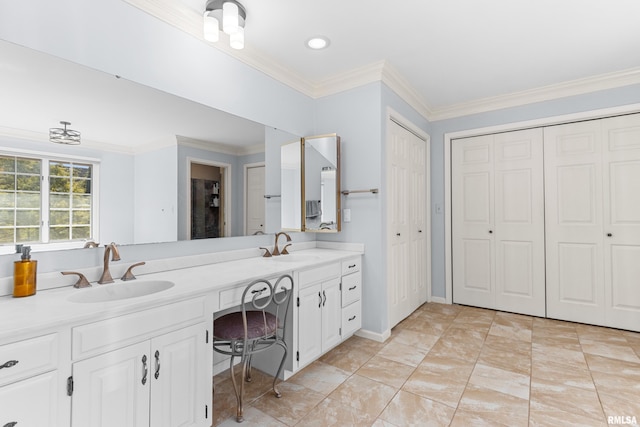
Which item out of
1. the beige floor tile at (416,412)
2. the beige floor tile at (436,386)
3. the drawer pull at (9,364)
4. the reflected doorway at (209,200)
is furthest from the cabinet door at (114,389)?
the beige floor tile at (436,386)

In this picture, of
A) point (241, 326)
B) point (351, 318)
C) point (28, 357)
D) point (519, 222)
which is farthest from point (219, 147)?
point (519, 222)

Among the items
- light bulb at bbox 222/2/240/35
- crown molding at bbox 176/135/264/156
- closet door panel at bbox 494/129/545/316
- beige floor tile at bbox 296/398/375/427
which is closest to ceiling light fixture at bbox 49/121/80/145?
crown molding at bbox 176/135/264/156

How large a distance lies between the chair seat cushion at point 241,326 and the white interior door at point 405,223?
143 cm

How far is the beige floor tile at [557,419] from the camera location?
169 centimetres

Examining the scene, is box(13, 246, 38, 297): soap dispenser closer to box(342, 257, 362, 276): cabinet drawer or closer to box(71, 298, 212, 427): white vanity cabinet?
box(71, 298, 212, 427): white vanity cabinet

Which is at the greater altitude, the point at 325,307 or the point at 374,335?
the point at 325,307

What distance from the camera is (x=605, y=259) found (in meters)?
3.10

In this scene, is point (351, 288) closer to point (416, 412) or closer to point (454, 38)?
point (416, 412)

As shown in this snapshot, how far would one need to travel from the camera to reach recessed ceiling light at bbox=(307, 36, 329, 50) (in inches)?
92.1

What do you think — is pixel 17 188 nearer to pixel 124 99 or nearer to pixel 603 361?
pixel 124 99

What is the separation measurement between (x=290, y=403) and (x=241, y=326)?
57cm

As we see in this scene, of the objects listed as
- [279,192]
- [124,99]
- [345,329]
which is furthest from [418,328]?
[124,99]

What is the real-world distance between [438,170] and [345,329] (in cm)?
239

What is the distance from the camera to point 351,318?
8.71ft
